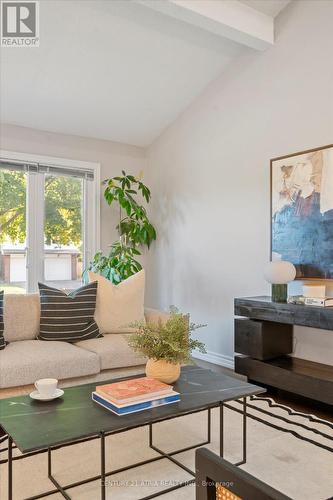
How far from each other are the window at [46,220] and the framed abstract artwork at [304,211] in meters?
2.22

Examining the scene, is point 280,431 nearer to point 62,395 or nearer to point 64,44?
point 62,395

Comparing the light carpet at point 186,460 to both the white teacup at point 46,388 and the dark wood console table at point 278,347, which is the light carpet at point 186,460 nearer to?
the dark wood console table at point 278,347

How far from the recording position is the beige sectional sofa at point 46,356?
262 cm

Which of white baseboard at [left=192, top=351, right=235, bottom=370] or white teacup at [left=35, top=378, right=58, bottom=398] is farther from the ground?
white teacup at [left=35, top=378, right=58, bottom=398]

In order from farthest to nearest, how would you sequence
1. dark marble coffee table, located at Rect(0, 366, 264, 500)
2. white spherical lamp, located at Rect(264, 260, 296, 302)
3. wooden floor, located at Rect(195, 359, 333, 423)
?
white spherical lamp, located at Rect(264, 260, 296, 302) < wooden floor, located at Rect(195, 359, 333, 423) < dark marble coffee table, located at Rect(0, 366, 264, 500)

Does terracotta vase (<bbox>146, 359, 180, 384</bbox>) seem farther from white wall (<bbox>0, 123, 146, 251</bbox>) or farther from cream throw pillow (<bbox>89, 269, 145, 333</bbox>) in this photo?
white wall (<bbox>0, 123, 146, 251</bbox>)

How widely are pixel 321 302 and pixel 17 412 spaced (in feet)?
7.02

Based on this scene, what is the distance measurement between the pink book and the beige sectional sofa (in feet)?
2.80

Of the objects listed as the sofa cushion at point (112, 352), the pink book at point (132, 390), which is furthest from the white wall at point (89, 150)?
the pink book at point (132, 390)

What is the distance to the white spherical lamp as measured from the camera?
329cm

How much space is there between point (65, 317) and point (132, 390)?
4.72 feet

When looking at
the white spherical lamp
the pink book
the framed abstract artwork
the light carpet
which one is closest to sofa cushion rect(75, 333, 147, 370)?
the light carpet

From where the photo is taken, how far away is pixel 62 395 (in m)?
1.97

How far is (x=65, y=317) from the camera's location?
3.19 meters
